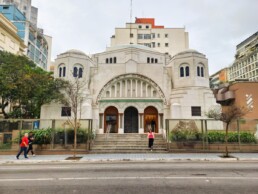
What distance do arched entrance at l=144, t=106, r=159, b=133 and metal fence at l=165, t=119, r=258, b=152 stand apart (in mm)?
9322

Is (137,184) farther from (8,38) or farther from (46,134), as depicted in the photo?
(8,38)

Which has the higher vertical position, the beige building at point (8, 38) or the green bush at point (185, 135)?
the beige building at point (8, 38)

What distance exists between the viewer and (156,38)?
59.6m

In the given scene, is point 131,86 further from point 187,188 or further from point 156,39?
point 156,39

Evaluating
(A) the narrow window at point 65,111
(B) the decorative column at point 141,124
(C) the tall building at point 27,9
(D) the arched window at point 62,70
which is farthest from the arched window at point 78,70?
(C) the tall building at point 27,9

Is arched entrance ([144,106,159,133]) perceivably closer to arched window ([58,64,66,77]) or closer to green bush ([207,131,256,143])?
green bush ([207,131,256,143])

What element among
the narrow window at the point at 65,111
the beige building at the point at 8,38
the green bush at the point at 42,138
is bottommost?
the green bush at the point at 42,138

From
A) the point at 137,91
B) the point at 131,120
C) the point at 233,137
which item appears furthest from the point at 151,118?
the point at 233,137

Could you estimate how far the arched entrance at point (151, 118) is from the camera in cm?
2800

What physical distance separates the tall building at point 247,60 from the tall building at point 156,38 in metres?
33.2

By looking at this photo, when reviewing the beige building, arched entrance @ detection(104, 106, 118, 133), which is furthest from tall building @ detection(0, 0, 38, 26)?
arched entrance @ detection(104, 106, 118, 133)

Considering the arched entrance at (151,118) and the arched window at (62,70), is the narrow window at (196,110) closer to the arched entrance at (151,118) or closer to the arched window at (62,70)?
the arched entrance at (151,118)

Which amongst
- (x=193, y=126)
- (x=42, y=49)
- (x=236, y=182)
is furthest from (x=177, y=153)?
(x=42, y=49)

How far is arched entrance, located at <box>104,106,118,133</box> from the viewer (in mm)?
28141
